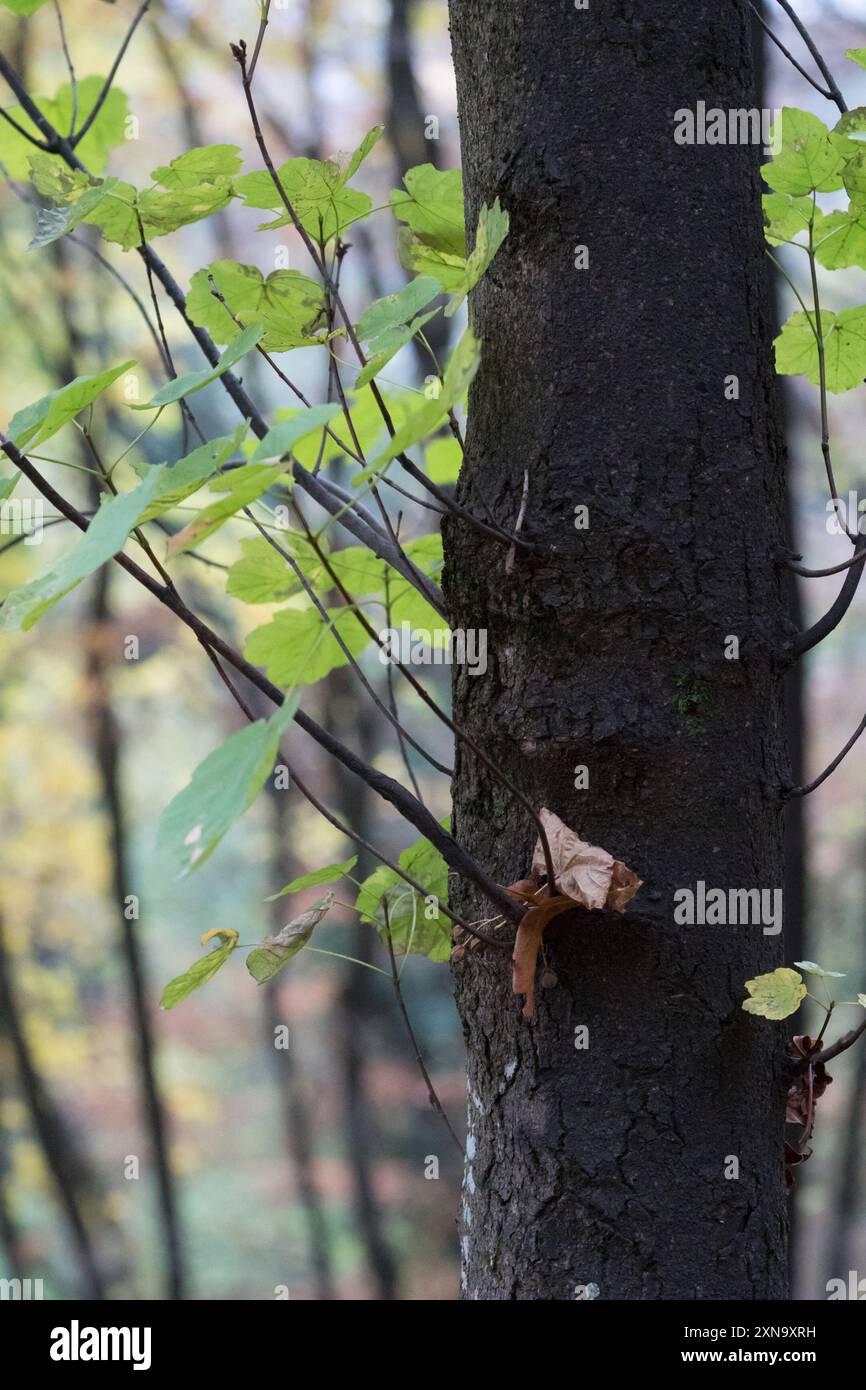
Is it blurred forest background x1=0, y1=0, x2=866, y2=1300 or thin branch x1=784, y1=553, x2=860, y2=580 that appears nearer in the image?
thin branch x1=784, y1=553, x2=860, y2=580

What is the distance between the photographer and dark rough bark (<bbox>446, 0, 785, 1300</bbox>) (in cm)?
65

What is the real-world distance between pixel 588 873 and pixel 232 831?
678 centimetres

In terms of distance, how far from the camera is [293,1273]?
8609 mm

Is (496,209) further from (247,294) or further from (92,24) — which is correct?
(92,24)

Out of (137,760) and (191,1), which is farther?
(137,760)

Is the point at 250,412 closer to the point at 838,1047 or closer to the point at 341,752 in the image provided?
the point at 341,752

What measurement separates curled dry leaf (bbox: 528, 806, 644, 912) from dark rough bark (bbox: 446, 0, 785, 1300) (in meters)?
0.04

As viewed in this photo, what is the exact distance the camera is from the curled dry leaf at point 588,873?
1.99 feet

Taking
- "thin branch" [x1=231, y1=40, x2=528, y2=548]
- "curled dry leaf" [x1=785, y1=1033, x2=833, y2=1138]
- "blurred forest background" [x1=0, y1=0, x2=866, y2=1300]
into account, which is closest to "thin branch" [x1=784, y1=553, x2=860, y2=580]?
"thin branch" [x1=231, y1=40, x2=528, y2=548]

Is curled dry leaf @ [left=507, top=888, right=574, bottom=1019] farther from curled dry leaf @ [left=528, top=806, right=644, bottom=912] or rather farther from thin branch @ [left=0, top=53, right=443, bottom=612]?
thin branch @ [left=0, top=53, right=443, bottom=612]

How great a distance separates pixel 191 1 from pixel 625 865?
718 centimetres

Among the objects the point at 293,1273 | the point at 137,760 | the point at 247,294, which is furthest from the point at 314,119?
the point at 293,1273

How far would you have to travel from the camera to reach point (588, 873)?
61 centimetres
